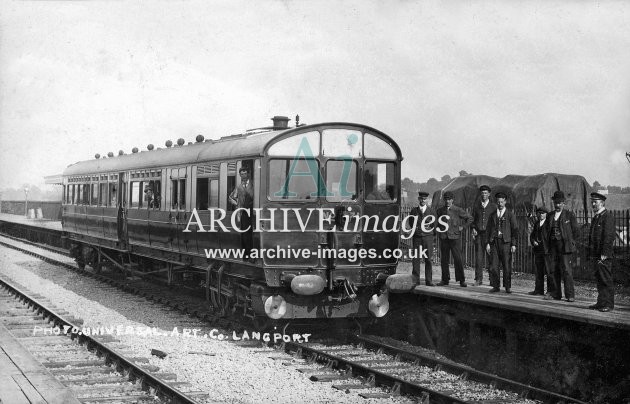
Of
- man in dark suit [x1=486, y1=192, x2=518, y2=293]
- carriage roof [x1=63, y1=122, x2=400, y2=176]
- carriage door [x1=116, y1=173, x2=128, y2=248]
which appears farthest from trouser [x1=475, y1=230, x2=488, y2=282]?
carriage door [x1=116, y1=173, x2=128, y2=248]

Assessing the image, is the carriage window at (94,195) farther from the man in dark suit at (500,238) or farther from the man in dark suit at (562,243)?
the man in dark suit at (562,243)

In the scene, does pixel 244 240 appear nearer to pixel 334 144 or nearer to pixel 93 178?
pixel 334 144

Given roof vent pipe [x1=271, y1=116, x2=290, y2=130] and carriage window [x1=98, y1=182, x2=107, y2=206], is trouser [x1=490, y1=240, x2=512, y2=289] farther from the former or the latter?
carriage window [x1=98, y1=182, x2=107, y2=206]

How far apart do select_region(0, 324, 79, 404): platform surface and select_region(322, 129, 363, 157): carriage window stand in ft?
16.4

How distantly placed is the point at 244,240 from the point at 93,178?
1051 centimetres

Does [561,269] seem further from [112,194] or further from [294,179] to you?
[112,194]

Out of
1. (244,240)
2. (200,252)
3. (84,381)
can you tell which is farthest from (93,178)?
(84,381)

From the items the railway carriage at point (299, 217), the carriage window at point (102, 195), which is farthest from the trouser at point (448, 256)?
the carriage window at point (102, 195)

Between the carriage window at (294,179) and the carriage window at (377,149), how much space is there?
3.09 feet

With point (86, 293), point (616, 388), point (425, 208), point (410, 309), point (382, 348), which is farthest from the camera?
point (86, 293)

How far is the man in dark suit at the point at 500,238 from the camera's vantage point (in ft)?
37.6

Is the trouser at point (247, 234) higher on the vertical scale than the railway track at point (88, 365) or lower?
higher

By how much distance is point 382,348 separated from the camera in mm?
10312

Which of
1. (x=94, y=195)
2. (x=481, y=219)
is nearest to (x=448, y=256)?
(x=481, y=219)
